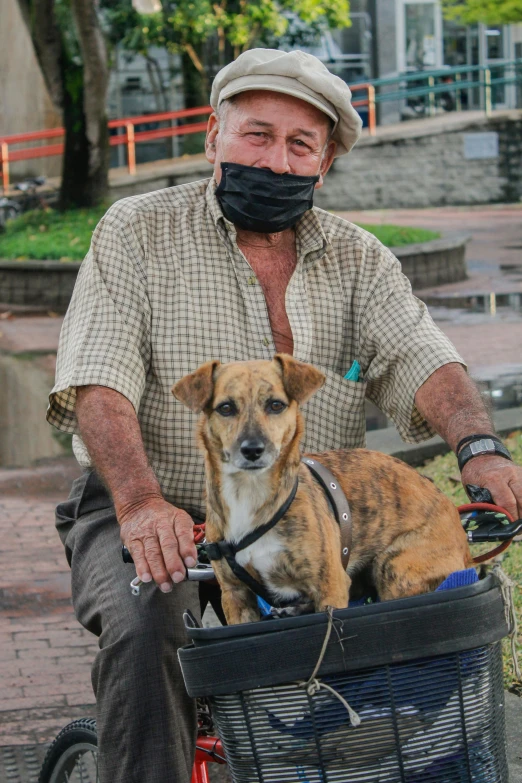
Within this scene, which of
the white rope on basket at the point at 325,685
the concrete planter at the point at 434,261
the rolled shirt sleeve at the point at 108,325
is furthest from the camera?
the concrete planter at the point at 434,261

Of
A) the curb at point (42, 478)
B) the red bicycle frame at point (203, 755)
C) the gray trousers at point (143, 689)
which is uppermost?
the gray trousers at point (143, 689)

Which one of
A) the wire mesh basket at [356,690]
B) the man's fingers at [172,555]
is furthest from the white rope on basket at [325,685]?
the man's fingers at [172,555]

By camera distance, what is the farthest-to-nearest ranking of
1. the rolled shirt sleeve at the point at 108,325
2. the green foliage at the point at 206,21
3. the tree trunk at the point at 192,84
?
the tree trunk at the point at 192,84, the green foliage at the point at 206,21, the rolled shirt sleeve at the point at 108,325

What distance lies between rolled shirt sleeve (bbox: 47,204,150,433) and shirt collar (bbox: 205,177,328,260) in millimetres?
244

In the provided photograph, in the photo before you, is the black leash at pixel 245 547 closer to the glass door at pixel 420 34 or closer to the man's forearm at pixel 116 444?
the man's forearm at pixel 116 444

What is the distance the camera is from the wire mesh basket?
1.89 meters


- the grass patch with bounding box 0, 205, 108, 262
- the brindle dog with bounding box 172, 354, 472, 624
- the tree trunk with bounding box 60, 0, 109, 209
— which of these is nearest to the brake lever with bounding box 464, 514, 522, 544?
the brindle dog with bounding box 172, 354, 472, 624

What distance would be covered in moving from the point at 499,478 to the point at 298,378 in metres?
0.51

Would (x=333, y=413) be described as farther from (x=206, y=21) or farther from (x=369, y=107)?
(x=369, y=107)

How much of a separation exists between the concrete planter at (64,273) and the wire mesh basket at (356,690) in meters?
13.7

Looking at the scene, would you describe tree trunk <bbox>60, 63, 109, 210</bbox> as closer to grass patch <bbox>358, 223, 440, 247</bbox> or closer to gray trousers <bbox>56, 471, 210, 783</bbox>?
grass patch <bbox>358, 223, 440, 247</bbox>

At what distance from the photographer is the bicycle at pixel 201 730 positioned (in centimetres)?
241

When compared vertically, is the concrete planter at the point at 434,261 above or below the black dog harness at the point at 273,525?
below

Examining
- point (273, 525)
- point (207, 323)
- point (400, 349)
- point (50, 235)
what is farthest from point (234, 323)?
point (50, 235)
